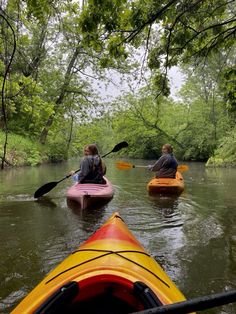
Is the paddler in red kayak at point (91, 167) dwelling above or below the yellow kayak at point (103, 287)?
above

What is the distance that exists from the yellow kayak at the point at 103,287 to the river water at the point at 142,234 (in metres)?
0.82

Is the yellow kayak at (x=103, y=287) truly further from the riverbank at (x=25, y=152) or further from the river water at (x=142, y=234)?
the riverbank at (x=25, y=152)

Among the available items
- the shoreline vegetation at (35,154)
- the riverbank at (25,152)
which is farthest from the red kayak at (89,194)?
the shoreline vegetation at (35,154)

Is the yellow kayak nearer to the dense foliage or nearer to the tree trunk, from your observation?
the dense foliage

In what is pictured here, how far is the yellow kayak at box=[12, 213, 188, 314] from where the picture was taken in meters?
1.96

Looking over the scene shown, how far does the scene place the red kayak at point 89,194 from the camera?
6.43 meters

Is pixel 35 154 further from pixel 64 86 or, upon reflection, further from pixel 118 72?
pixel 118 72

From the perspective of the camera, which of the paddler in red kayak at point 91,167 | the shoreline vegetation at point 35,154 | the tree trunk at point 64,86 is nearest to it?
the paddler in red kayak at point 91,167

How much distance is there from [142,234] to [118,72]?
16687mm

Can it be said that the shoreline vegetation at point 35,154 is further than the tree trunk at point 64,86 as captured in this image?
No

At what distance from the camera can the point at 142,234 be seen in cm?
495

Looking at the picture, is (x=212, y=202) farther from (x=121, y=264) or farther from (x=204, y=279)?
(x=121, y=264)

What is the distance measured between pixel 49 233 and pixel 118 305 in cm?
286

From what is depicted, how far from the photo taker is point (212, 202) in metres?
7.74
